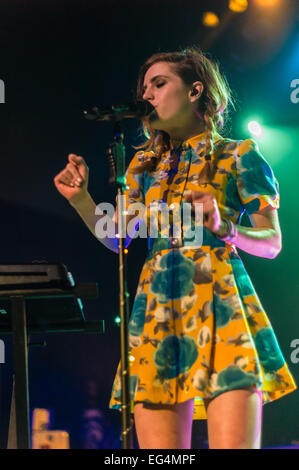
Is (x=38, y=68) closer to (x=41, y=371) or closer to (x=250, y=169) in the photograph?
(x=41, y=371)

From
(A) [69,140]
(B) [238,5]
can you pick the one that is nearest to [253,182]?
(A) [69,140]

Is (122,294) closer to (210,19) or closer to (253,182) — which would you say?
(253,182)

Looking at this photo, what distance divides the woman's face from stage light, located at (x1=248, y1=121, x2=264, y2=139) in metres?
1.95

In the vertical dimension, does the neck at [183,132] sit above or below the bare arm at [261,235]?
above

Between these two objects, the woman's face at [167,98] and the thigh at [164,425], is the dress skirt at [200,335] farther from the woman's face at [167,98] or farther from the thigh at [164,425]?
the woman's face at [167,98]

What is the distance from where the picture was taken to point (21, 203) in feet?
10.4

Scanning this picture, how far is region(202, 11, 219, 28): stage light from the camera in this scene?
11.1ft

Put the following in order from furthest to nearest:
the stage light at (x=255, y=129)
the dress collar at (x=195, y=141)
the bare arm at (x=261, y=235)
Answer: the stage light at (x=255, y=129) < the dress collar at (x=195, y=141) < the bare arm at (x=261, y=235)

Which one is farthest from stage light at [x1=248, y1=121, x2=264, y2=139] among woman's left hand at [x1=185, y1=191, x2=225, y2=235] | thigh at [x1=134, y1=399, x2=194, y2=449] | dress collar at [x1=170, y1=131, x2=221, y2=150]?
thigh at [x1=134, y1=399, x2=194, y2=449]

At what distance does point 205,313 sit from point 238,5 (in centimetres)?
264

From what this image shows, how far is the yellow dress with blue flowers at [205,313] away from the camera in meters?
1.41

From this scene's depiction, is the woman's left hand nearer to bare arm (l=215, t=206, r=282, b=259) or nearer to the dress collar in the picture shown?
bare arm (l=215, t=206, r=282, b=259)

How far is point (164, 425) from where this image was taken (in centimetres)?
143

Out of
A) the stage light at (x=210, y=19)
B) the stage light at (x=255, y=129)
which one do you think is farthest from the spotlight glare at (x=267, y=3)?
the stage light at (x=255, y=129)
